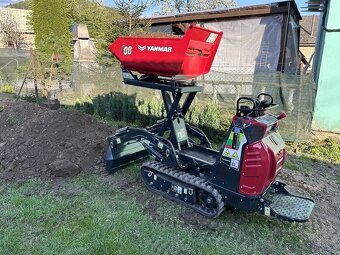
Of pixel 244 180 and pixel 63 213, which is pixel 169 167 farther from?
pixel 63 213

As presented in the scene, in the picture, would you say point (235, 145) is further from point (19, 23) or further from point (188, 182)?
point (19, 23)

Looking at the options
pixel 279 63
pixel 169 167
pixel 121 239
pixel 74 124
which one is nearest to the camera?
pixel 121 239

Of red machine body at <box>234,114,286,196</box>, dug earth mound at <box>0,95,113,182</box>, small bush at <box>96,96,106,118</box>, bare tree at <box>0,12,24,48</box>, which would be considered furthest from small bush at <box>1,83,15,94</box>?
bare tree at <box>0,12,24,48</box>

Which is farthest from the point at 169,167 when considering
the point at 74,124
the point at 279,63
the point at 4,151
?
the point at 279,63

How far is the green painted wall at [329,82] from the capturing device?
690cm

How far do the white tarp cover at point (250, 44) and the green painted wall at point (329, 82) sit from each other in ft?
9.03

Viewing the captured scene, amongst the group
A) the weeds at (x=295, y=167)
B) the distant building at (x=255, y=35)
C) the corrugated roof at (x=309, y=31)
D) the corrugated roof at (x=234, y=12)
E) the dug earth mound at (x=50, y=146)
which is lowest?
the weeds at (x=295, y=167)

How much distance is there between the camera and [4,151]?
4.97 metres

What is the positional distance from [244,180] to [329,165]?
333 centimetres

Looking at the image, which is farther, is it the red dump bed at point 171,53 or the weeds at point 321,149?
the weeds at point 321,149

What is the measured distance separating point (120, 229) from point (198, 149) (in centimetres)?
153

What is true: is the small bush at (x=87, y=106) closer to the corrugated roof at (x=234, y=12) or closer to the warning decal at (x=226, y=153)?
the corrugated roof at (x=234, y=12)

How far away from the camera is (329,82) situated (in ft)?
22.9

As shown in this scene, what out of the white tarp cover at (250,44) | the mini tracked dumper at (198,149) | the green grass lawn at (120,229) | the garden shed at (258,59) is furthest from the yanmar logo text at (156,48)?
the white tarp cover at (250,44)
